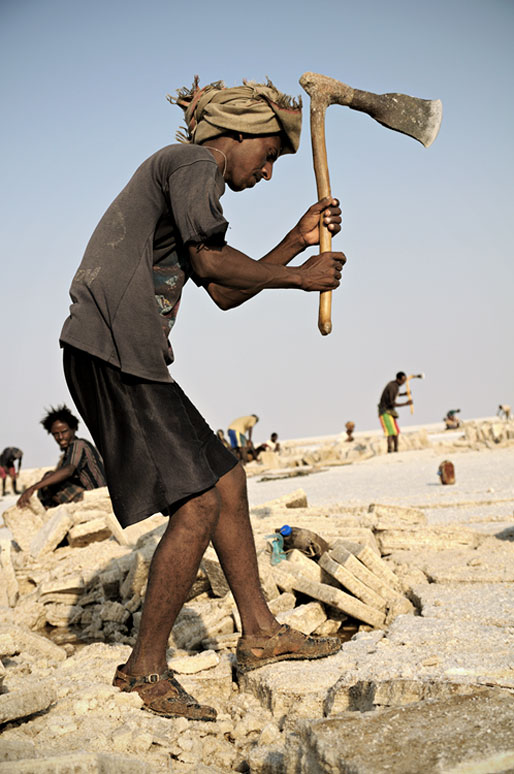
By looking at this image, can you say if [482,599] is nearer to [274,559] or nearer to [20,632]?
[274,559]

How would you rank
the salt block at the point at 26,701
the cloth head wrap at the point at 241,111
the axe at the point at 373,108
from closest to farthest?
the salt block at the point at 26,701, the cloth head wrap at the point at 241,111, the axe at the point at 373,108

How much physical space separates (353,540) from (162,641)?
2416 millimetres

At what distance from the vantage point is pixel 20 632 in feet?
10.8

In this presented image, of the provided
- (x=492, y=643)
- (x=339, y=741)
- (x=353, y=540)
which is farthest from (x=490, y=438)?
(x=339, y=741)

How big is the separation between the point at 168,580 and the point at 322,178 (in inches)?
70.8

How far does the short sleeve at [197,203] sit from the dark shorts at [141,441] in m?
0.55

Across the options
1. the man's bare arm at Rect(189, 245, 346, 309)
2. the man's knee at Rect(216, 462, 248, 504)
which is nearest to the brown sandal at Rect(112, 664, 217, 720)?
the man's knee at Rect(216, 462, 248, 504)

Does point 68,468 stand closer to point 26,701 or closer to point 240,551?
point 240,551

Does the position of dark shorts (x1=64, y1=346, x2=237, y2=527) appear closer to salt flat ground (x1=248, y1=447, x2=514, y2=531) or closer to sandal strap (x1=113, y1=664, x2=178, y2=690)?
sandal strap (x1=113, y1=664, x2=178, y2=690)

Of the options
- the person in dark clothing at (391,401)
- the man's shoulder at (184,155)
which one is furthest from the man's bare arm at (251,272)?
the person in dark clothing at (391,401)

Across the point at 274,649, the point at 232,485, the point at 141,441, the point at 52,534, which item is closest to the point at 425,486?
the point at 52,534

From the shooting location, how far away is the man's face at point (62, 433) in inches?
282

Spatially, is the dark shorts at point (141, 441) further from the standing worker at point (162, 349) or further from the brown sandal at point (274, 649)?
the brown sandal at point (274, 649)

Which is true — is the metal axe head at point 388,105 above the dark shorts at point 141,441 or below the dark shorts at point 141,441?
above
